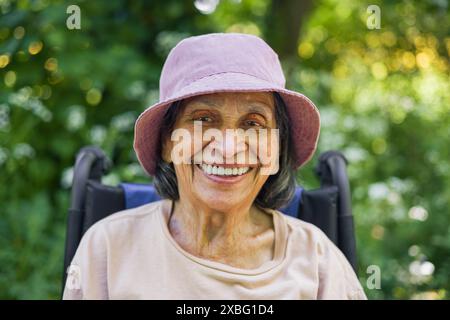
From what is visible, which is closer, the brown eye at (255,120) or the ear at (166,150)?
the brown eye at (255,120)

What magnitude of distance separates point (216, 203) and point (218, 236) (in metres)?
0.15

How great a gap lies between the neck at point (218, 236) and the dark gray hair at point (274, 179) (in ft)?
0.22

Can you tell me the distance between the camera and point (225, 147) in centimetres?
159

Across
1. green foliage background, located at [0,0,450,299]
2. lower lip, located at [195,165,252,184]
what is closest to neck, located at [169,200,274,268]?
lower lip, located at [195,165,252,184]

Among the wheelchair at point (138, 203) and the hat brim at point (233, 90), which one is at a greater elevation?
the hat brim at point (233, 90)

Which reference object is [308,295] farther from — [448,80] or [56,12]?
[448,80]

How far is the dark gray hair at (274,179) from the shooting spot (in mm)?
1775

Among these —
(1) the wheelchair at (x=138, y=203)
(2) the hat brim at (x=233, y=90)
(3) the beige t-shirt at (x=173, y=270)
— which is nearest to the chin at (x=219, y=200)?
(3) the beige t-shirt at (x=173, y=270)

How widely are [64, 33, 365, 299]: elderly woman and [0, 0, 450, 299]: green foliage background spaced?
1.23 meters

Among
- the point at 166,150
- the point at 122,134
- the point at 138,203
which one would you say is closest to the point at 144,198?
the point at 138,203

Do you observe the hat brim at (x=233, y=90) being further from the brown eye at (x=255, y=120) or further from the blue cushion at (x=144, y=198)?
the blue cushion at (x=144, y=198)

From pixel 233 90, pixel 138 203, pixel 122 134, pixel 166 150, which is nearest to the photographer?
pixel 233 90

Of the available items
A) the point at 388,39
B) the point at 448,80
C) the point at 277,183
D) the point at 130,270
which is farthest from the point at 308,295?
the point at 388,39

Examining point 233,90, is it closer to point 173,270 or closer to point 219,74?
point 219,74
